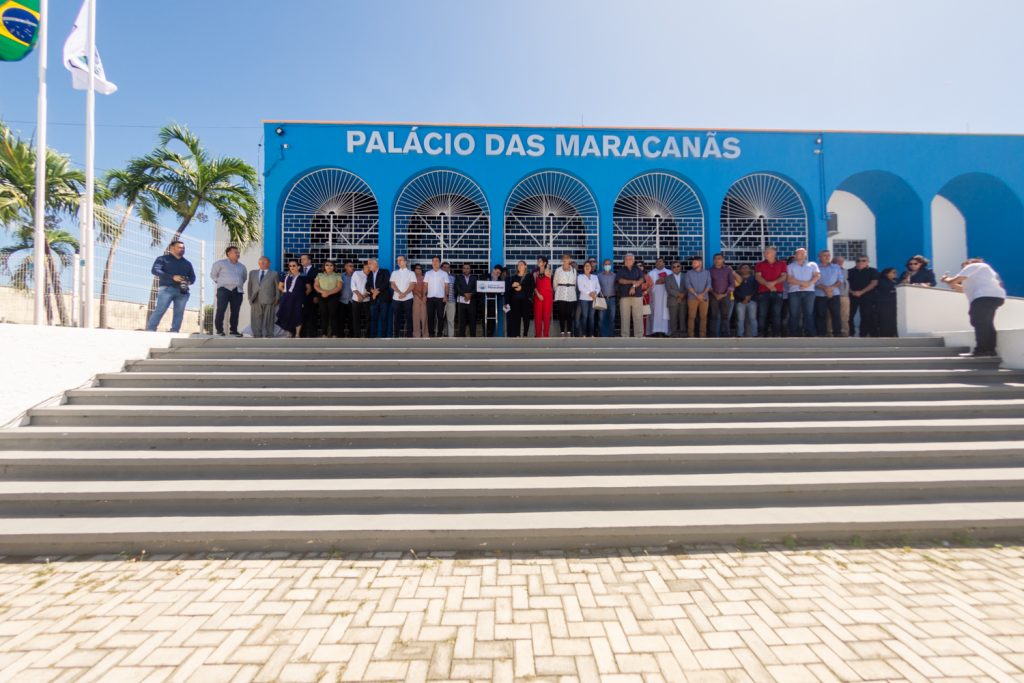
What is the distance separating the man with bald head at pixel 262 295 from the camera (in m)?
8.33

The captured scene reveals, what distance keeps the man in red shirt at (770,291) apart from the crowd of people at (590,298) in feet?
0.06

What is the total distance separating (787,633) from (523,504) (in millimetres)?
1760

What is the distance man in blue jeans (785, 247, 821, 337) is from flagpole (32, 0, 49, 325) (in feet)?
36.0

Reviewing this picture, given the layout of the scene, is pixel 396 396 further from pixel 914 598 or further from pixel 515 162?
pixel 515 162

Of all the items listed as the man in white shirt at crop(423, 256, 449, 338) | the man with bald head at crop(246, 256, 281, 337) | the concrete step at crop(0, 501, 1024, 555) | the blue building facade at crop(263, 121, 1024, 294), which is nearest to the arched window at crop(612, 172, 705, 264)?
the blue building facade at crop(263, 121, 1024, 294)

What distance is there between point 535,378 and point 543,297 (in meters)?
3.43

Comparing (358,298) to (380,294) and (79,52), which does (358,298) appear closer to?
(380,294)

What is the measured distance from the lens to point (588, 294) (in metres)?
8.38

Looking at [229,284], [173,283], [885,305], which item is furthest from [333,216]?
[885,305]

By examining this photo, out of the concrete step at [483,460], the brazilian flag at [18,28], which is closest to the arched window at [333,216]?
the brazilian flag at [18,28]

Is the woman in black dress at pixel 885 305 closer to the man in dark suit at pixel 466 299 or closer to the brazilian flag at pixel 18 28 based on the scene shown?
the man in dark suit at pixel 466 299

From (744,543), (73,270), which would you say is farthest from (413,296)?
(744,543)

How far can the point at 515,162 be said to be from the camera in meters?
A: 10.4

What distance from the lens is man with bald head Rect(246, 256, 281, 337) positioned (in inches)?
328
